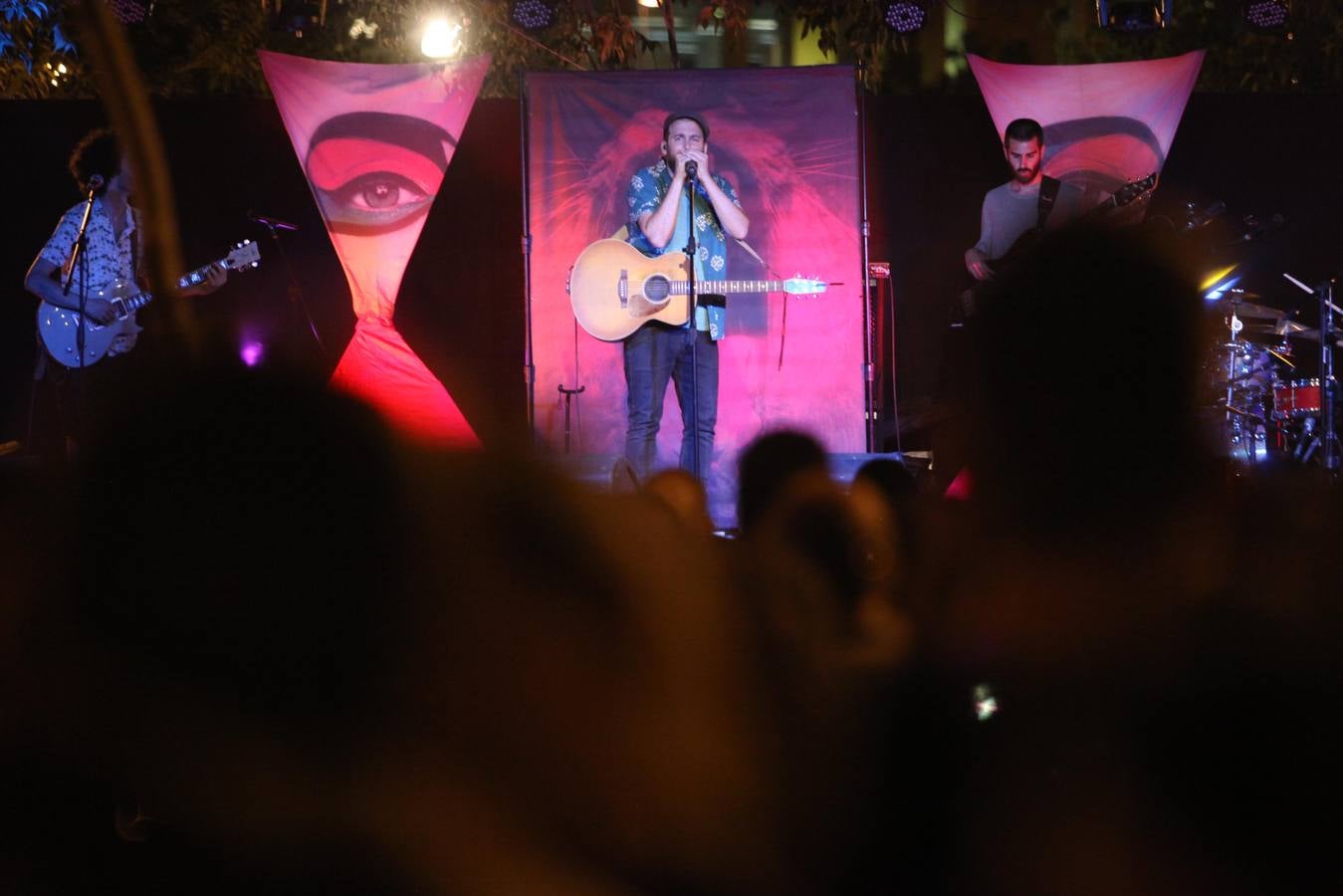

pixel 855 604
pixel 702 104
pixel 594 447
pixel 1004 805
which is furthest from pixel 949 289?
Result: pixel 1004 805

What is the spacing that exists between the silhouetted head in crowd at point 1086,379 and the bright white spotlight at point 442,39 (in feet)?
24.4

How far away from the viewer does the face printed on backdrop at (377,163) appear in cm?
762

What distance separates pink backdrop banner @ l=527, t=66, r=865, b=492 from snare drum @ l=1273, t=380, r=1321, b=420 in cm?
295

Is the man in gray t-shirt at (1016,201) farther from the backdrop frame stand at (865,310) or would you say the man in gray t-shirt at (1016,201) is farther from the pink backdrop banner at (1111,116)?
the backdrop frame stand at (865,310)

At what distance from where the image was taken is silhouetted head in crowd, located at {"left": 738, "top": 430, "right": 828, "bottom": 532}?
341 cm

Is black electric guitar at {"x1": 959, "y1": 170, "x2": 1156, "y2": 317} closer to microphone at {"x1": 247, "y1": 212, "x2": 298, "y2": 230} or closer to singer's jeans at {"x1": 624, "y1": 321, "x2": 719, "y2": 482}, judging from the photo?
singer's jeans at {"x1": 624, "y1": 321, "x2": 719, "y2": 482}

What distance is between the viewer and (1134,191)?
702 centimetres

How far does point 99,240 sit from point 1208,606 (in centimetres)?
634

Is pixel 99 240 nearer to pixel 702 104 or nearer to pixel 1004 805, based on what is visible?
pixel 702 104

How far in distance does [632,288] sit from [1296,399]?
4337mm

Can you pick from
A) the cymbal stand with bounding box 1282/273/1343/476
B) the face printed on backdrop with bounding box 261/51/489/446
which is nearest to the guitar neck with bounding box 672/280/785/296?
the face printed on backdrop with bounding box 261/51/489/446

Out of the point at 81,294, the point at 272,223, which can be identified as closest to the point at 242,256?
the point at 272,223

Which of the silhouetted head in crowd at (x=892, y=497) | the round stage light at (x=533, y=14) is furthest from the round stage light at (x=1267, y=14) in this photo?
the silhouetted head in crowd at (x=892, y=497)

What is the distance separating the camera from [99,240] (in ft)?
23.1
